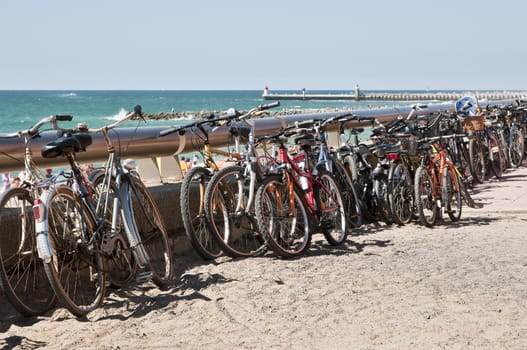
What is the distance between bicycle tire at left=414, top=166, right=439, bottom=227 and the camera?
825 cm

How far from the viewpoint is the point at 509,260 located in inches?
251

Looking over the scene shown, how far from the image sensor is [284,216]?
6.64 meters

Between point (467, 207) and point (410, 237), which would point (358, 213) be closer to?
point (410, 237)

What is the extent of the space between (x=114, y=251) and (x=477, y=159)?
329 inches

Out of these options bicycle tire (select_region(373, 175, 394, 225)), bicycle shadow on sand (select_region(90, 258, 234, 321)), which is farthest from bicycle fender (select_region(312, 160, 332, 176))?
bicycle shadow on sand (select_region(90, 258, 234, 321))

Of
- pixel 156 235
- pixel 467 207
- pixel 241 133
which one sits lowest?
pixel 467 207

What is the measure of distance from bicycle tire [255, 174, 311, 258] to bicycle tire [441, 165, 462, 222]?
2.34 meters

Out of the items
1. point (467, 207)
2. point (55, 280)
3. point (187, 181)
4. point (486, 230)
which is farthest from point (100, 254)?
point (467, 207)

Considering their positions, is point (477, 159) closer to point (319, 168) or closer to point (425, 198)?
point (425, 198)

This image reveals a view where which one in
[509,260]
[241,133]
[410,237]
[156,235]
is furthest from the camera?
[410,237]

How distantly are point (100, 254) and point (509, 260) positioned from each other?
3.24m

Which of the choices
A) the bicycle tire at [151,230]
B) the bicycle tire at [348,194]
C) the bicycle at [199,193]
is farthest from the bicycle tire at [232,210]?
the bicycle tire at [348,194]

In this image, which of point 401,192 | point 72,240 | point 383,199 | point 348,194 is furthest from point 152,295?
point 401,192

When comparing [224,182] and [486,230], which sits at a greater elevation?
[224,182]
